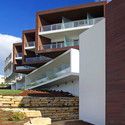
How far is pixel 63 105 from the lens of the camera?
2980cm

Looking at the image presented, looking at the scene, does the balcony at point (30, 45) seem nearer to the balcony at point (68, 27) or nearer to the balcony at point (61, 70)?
the balcony at point (68, 27)

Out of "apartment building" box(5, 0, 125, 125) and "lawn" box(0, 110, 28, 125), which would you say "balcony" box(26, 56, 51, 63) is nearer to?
"apartment building" box(5, 0, 125, 125)

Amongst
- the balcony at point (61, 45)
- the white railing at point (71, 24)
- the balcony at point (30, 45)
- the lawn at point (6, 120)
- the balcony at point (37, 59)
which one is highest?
the white railing at point (71, 24)

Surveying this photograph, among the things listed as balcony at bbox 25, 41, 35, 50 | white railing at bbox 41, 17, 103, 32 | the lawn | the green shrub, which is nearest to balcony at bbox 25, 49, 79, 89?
white railing at bbox 41, 17, 103, 32

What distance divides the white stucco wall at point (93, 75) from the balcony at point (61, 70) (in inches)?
414

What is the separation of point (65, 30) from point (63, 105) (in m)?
17.1

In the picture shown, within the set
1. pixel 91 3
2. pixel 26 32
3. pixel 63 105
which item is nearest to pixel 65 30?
pixel 91 3

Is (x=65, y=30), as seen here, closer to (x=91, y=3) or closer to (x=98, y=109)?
(x=91, y=3)

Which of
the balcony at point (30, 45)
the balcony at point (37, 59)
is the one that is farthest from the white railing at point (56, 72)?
the balcony at point (30, 45)

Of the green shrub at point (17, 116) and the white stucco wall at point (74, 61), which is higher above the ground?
the white stucco wall at point (74, 61)

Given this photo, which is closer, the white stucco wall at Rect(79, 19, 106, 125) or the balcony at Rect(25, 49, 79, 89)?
the white stucco wall at Rect(79, 19, 106, 125)
